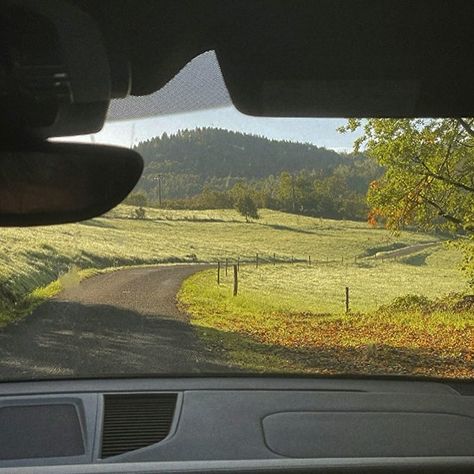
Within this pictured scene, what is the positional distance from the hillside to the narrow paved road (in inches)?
20.8

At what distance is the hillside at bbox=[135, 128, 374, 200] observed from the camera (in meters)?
4.14

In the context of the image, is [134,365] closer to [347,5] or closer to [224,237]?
[224,237]

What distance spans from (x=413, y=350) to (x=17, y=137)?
290 cm

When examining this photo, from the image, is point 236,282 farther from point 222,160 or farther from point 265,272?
point 222,160

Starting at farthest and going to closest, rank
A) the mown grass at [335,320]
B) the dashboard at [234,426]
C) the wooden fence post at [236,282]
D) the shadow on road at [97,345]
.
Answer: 1. the wooden fence post at [236,282]
2. the mown grass at [335,320]
3. the shadow on road at [97,345]
4. the dashboard at [234,426]

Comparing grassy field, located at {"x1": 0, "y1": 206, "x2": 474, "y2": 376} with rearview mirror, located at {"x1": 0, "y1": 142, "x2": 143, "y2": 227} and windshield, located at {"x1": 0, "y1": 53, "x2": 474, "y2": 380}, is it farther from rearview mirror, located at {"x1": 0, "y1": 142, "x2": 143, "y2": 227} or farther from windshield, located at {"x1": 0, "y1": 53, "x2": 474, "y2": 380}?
rearview mirror, located at {"x1": 0, "y1": 142, "x2": 143, "y2": 227}

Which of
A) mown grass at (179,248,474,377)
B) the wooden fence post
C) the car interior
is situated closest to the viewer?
the car interior

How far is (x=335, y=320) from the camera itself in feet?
15.2

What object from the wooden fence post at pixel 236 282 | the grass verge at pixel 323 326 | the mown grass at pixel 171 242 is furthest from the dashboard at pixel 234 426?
the mown grass at pixel 171 242

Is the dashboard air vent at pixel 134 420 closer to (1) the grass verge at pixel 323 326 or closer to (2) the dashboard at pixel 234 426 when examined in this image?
(2) the dashboard at pixel 234 426

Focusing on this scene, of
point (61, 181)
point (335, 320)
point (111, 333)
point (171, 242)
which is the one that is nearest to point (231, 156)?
point (171, 242)

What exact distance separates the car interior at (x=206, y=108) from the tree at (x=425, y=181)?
2.02 feet

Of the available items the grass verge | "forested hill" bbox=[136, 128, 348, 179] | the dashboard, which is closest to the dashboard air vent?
the dashboard

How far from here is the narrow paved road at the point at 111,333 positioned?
4.51 m
